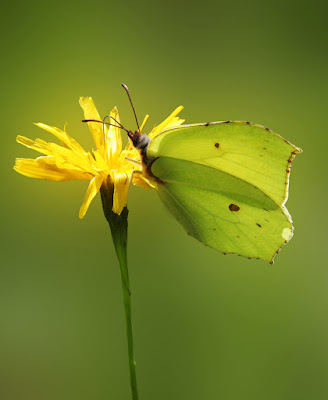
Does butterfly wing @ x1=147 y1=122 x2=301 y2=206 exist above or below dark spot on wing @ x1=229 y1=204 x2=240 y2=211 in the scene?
above

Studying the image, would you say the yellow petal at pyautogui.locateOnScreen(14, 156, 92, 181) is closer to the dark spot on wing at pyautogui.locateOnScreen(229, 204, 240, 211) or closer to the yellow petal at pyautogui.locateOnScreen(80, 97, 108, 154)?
the yellow petal at pyautogui.locateOnScreen(80, 97, 108, 154)

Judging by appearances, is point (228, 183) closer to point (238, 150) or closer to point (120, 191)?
point (238, 150)

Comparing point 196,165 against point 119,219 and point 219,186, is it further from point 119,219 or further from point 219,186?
point 119,219

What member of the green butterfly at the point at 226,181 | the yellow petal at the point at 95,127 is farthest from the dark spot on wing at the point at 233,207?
the yellow petal at the point at 95,127

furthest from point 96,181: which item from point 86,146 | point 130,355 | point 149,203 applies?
point 149,203

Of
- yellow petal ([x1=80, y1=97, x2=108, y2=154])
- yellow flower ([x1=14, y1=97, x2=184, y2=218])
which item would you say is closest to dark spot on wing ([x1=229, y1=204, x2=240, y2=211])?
yellow flower ([x1=14, y1=97, x2=184, y2=218])

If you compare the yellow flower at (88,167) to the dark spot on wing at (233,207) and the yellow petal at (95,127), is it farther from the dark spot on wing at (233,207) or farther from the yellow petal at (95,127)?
the dark spot on wing at (233,207)

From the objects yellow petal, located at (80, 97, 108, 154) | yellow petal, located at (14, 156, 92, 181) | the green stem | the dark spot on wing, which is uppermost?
yellow petal, located at (80, 97, 108, 154)
